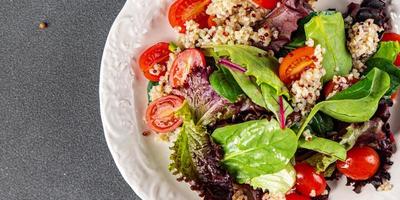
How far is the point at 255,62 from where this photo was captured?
150 cm

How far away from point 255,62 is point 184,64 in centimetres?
22

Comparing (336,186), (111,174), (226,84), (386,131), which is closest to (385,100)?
(386,131)

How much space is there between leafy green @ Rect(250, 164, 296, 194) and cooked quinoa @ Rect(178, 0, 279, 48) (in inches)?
14.5

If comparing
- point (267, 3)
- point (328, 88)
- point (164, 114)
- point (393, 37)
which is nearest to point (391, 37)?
point (393, 37)

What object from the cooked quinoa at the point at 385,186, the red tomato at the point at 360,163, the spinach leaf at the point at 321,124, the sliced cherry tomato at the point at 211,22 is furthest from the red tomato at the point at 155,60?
the cooked quinoa at the point at 385,186

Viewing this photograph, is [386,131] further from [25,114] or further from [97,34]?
[25,114]

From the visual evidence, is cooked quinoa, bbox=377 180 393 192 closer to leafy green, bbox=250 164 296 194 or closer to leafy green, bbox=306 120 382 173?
leafy green, bbox=306 120 382 173

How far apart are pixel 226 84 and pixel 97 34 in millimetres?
575

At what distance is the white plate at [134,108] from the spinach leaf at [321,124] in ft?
0.64

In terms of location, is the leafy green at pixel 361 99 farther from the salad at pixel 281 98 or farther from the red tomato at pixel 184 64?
the red tomato at pixel 184 64

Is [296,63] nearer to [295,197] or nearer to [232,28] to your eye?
[232,28]

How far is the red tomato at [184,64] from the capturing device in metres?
1.58

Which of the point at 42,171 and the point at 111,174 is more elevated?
the point at 42,171

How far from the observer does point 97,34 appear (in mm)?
1894
